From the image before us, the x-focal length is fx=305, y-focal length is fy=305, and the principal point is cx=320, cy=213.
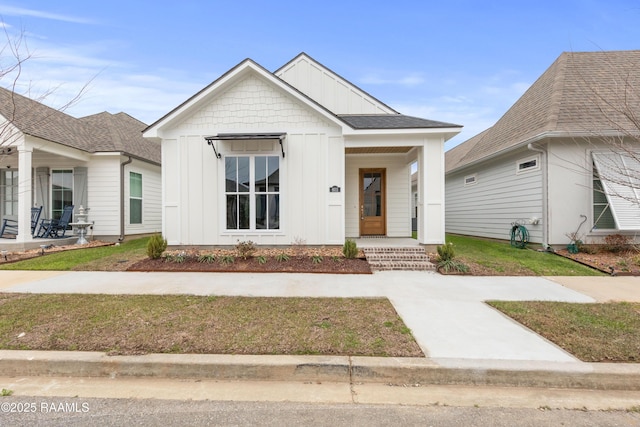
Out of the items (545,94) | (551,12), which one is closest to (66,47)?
(551,12)

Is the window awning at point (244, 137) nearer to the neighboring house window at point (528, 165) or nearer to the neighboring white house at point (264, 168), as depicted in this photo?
the neighboring white house at point (264, 168)

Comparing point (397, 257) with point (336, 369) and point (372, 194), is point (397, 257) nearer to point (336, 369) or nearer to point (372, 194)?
point (372, 194)

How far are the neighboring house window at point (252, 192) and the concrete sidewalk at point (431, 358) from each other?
3183 mm

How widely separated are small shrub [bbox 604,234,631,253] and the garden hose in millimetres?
1854

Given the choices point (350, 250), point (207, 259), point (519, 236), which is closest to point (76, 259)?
point (207, 259)

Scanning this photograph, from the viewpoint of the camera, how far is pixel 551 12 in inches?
301

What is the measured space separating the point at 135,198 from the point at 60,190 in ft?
8.12

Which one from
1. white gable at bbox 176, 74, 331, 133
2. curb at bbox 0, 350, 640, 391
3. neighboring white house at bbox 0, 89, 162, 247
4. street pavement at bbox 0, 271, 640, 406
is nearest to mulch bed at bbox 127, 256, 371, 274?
street pavement at bbox 0, 271, 640, 406

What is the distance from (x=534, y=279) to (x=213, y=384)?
655 cm

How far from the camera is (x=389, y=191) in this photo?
10977mm

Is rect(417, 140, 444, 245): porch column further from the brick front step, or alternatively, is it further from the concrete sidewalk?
the concrete sidewalk

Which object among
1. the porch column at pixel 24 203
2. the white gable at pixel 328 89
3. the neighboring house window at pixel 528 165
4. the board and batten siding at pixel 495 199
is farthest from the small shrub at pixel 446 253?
the porch column at pixel 24 203

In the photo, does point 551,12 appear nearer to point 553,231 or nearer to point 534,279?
point 553,231

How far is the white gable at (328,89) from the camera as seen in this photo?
11.2 m
